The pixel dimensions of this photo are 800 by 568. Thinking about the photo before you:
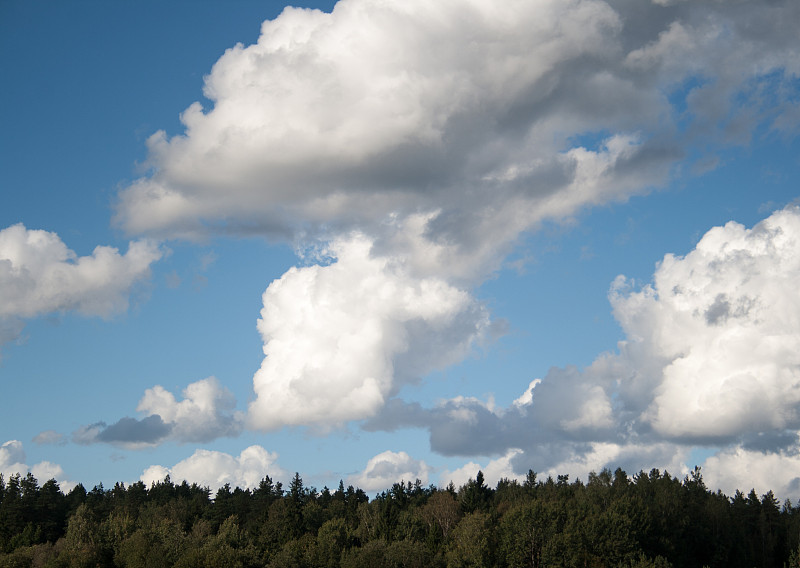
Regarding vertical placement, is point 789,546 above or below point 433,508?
below

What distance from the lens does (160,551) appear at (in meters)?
153

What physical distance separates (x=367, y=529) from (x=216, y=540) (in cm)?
4602

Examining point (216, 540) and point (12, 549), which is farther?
point (12, 549)

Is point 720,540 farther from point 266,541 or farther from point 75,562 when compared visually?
point 75,562

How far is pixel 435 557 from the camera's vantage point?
472 feet

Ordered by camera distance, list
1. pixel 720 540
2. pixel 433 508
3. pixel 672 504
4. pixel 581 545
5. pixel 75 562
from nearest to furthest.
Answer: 1. pixel 581 545
2. pixel 75 562
3. pixel 720 540
4. pixel 672 504
5. pixel 433 508

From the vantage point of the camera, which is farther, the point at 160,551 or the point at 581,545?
the point at 160,551

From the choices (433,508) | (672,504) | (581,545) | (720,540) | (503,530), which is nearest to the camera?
(581,545)

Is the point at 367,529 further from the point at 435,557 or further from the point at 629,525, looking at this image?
the point at 629,525

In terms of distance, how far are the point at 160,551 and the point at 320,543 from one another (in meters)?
31.5

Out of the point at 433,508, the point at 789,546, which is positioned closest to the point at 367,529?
the point at 433,508

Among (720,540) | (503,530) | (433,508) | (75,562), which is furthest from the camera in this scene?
(433,508)

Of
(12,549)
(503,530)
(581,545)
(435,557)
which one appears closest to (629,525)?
(581,545)

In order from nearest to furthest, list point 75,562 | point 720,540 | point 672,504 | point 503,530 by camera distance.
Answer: point 503,530 → point 75,562 → point 720,540 → point 672,504
